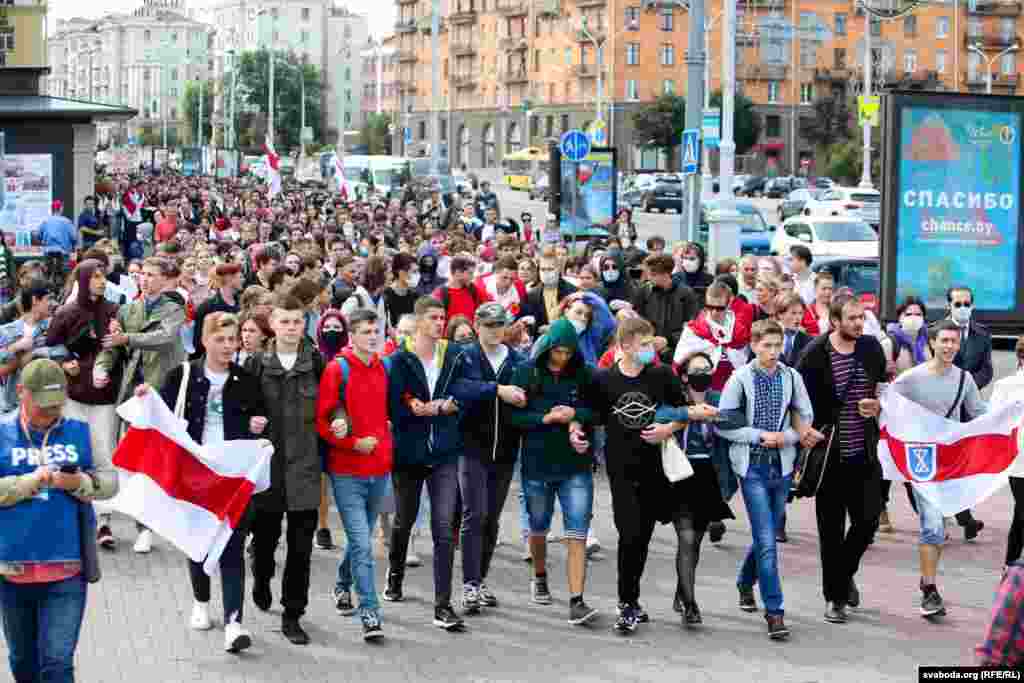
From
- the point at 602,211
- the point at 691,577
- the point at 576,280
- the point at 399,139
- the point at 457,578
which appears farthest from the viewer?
the point at 399,139

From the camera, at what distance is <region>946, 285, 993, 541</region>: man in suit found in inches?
474

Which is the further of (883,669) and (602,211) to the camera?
(602,211)

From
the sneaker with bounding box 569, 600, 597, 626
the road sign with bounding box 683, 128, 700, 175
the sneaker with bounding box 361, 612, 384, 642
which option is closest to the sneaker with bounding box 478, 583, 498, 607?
the sneaker with bounding box 569, 600, 597, 626

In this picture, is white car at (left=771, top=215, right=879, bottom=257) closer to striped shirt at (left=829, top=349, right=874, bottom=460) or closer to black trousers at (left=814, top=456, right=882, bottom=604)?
striped shirt at (left=829, top=349, right=874, bottom=460)

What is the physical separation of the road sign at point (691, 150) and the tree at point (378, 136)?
125 metres

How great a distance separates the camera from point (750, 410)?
953 cm

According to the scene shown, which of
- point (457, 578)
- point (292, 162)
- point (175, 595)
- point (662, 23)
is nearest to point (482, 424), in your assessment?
point (457, 578)

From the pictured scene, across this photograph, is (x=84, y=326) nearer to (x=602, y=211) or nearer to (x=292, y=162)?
(x=602, y=211)

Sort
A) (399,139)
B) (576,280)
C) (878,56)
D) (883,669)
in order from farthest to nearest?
(399,139)
(878,56)
(576,280)
(883,669)

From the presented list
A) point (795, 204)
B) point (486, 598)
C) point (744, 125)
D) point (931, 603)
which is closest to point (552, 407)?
point (486, 598)

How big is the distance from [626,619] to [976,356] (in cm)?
411

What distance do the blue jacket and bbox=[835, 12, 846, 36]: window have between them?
100m

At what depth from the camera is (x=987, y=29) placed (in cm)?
11050

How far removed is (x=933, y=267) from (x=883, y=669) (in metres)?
7.67
